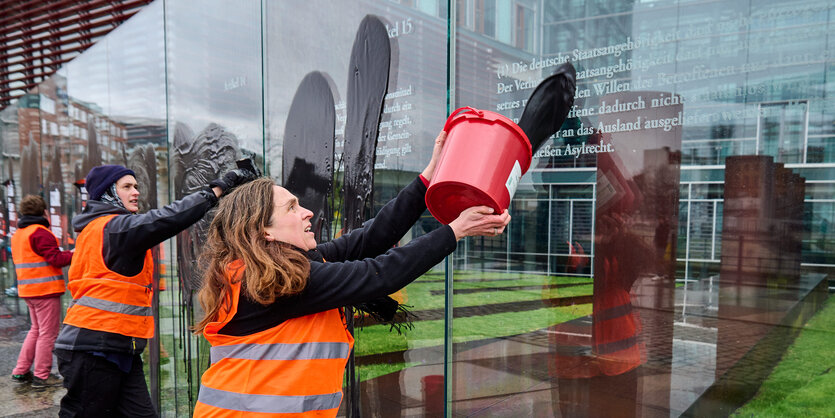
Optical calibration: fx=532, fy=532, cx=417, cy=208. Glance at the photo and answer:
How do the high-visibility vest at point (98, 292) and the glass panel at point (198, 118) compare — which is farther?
the glass panel at point (198, 118)

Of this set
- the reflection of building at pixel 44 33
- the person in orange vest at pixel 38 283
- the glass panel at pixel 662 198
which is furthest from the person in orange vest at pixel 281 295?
the reflection of building at pixel 44 33

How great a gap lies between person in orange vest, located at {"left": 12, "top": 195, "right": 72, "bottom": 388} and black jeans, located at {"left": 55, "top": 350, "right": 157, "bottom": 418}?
2.87 meters

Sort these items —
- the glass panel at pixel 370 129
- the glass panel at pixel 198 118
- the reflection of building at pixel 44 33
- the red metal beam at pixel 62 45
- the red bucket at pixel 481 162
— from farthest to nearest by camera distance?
the red metal beam at pixel 62 45 → the reflection of building at pixel 44 33 → the glass panel at pixel 198 118 → the glass panel at pixel 370 129 → the red bucket at pixel 481 162

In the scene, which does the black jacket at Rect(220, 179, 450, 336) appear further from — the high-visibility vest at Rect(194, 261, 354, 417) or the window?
the window

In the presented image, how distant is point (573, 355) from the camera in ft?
6.92

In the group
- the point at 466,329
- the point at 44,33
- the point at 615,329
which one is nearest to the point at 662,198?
the point at 615,329

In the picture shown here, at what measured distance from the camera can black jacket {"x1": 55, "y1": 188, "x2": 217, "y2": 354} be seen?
2590mm

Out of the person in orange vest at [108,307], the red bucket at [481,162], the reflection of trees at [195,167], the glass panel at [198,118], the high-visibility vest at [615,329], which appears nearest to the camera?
the red bucket at [481,162]

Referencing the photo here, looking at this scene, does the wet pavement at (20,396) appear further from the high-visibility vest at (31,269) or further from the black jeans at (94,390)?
the black jeans at (94,390)

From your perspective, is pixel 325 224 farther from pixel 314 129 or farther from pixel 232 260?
pixel 232 260

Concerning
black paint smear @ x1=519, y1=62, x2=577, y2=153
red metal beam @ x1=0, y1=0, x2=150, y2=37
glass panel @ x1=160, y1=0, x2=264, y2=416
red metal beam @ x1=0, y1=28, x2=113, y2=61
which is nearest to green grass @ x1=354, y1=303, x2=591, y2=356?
black paint smear @ x1=519, y1=62, x2=577, y2=153

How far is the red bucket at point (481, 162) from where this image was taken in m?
1.49

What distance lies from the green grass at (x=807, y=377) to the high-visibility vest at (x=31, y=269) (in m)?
5.99

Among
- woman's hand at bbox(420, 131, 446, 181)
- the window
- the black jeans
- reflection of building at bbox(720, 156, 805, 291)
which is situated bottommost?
the black jeans
